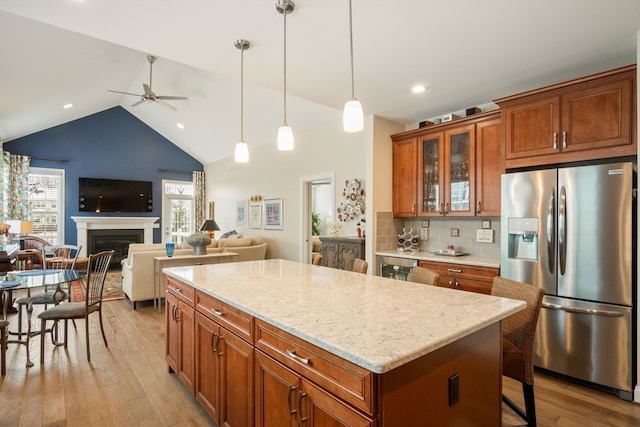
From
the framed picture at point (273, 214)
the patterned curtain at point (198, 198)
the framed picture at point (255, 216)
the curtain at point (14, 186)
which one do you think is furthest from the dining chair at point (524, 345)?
the patterned curtain at point (198, 198)

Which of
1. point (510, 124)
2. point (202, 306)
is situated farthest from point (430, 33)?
point (202, 306)

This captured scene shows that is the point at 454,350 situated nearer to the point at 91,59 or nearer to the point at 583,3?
the point at 583,3

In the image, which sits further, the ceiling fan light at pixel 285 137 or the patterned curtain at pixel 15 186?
the patterned curtain at pixel 15 186

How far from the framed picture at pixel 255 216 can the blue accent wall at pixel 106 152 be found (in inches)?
129

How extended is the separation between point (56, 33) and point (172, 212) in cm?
613

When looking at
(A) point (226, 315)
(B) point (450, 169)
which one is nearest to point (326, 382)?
(A) point (226, 315)

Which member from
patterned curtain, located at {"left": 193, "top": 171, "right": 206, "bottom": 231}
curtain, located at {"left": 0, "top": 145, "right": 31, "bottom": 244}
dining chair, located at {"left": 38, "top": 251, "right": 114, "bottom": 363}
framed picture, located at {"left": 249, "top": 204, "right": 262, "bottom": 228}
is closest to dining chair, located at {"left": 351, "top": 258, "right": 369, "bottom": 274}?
dining chair, located at {"left": 38, "top": 251, "right": 114, "bottom": 363}

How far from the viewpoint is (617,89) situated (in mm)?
2574

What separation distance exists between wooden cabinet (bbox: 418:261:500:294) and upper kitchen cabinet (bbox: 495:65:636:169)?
1012 millimetres

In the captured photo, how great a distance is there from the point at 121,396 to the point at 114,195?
24.5 feet

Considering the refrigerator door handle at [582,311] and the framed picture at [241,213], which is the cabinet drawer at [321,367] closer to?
the refrigerator door handle at [582,311]

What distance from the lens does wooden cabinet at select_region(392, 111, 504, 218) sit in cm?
351

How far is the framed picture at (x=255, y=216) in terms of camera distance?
7430 millimetres

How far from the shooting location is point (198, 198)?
9.88 metres
